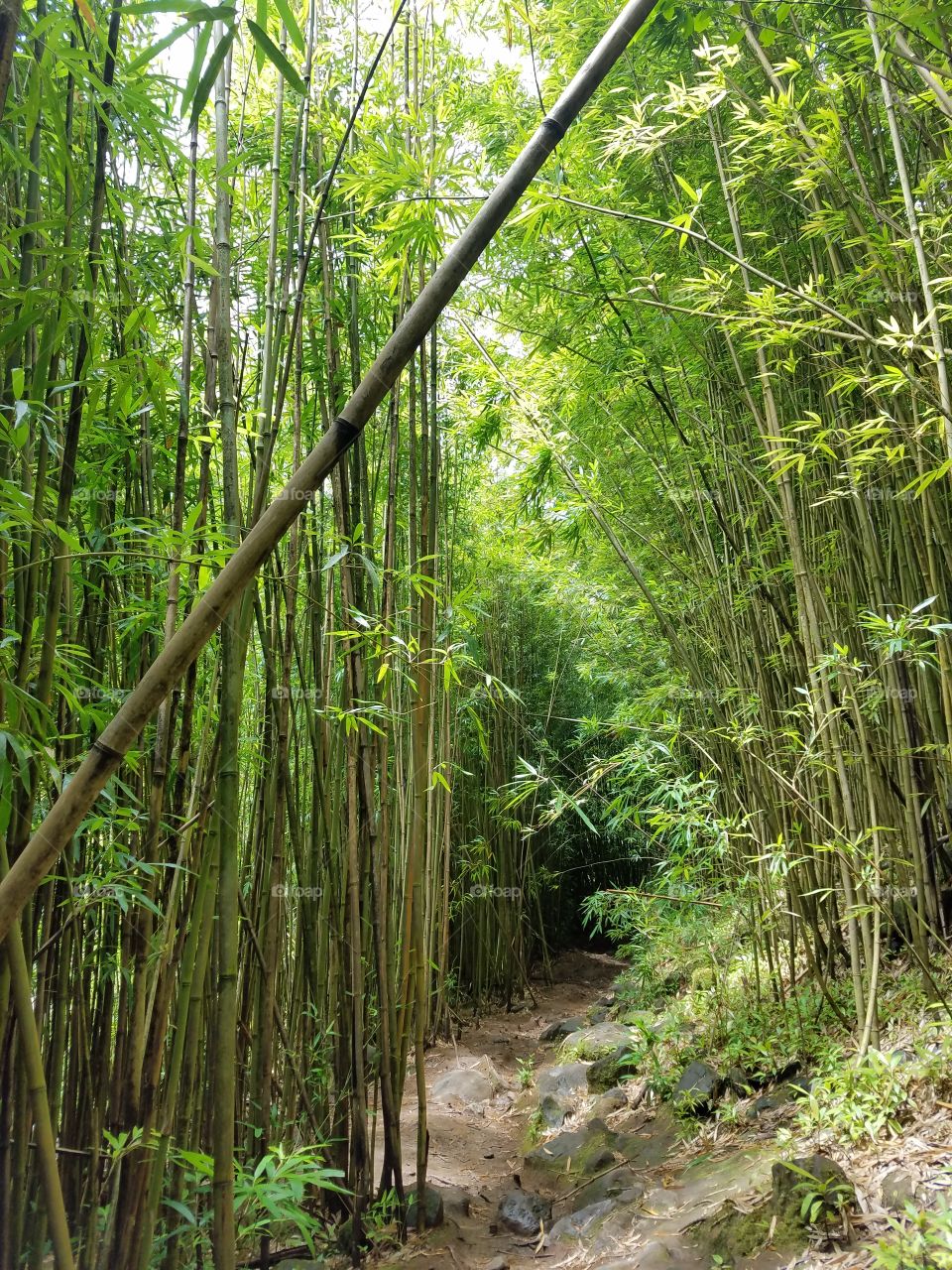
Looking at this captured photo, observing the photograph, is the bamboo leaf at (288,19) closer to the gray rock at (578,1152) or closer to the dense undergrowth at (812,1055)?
the dense undergrowth at (812,1055)

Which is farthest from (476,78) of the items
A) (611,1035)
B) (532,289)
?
(611,1035)

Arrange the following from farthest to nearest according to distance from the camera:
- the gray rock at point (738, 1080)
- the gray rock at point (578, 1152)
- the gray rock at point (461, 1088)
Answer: the gray rock at point (461, 1088)
the gray rock at point (578, 1152)
the gray rock at point (738, 1080)

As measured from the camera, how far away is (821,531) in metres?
2.90

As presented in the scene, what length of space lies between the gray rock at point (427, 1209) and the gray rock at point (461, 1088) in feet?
5.58

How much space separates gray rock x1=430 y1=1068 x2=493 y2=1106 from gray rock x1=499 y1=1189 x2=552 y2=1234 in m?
1.36

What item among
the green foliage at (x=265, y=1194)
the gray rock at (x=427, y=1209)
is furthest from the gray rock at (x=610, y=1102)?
the green foliage at (x=265, y=1194)

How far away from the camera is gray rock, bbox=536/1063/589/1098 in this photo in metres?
3.94

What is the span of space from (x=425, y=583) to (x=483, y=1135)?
→ 2.71 meters

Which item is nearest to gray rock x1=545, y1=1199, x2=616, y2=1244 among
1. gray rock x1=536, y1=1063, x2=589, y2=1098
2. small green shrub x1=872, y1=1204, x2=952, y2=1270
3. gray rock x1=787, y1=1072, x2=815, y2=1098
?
gray rock x1=787, y1=1072, x2=815, y2=1098

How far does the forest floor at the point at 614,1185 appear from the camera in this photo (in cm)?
195

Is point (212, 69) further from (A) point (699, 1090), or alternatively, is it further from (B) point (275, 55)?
(A) point (699, 1090)

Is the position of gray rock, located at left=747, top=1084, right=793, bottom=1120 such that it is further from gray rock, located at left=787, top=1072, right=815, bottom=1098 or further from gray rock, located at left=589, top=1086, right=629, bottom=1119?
gray rock, located at left=589, top=1086, right=629, bottom=1119

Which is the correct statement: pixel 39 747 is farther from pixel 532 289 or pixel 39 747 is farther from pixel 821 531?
pixel 532 289

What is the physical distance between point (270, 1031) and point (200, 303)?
7.02 feet
